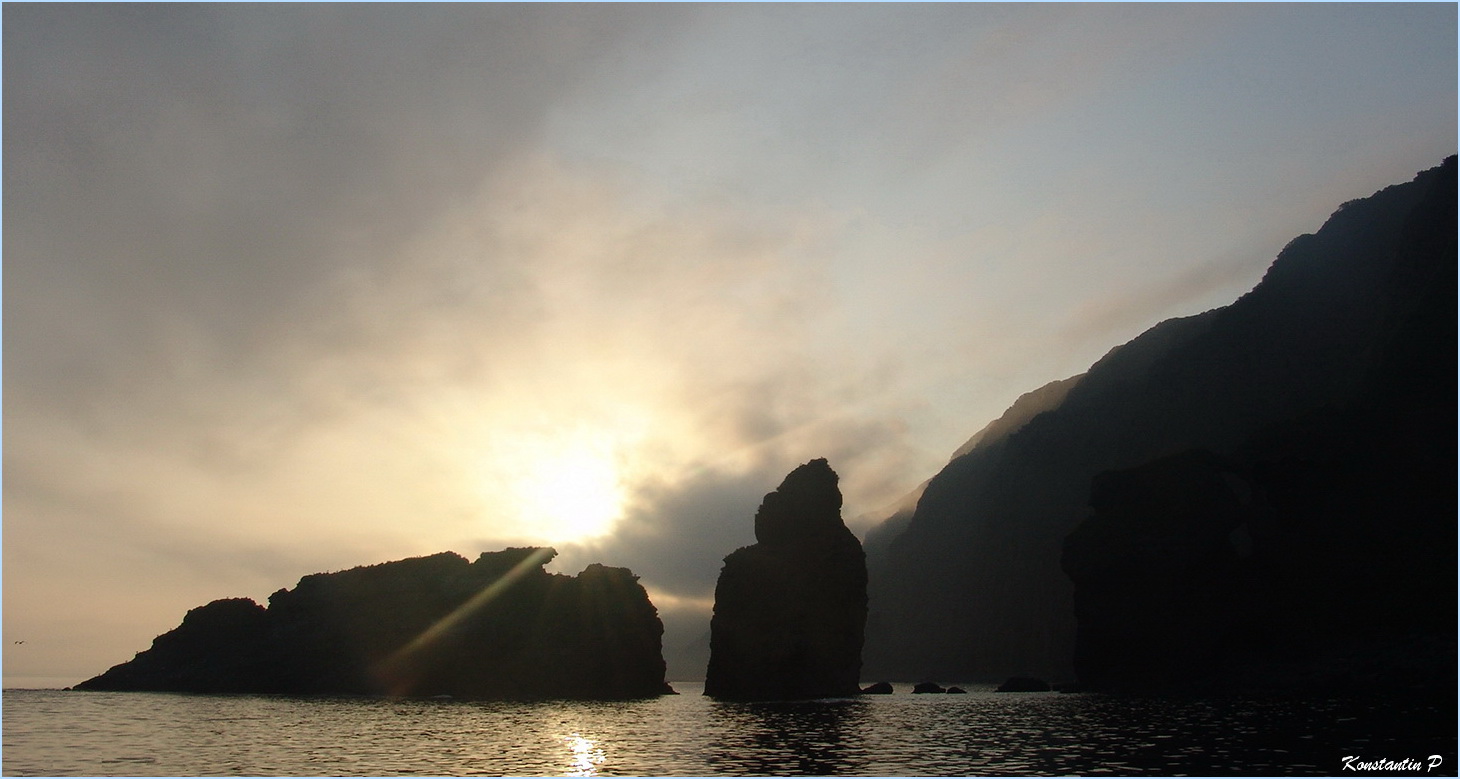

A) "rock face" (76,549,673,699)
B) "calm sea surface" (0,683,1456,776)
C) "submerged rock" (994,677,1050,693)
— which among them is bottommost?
"submerged rock" (994,677,1050,693)

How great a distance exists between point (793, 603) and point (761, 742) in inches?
2534

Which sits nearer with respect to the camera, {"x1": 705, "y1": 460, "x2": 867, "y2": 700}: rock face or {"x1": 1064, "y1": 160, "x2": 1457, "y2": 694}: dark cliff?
{"x1": 1064, "y1": 160, "x2": 1457, "y2": 694}: dark cliff

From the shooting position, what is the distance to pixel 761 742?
52.0 m

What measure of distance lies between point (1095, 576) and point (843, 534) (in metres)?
35.3

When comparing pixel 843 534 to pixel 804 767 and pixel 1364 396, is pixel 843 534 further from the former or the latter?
pixel 804 767

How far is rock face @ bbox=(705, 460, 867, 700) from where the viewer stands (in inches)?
4481

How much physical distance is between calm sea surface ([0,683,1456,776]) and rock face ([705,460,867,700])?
34.6 meters

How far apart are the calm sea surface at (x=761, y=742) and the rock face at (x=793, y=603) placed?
113ft

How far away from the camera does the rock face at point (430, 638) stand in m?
135

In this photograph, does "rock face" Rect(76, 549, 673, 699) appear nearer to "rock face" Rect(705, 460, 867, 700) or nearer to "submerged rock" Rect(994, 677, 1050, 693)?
"rock face" Rect(705, 460, 867, 700)

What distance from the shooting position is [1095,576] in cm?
12131
